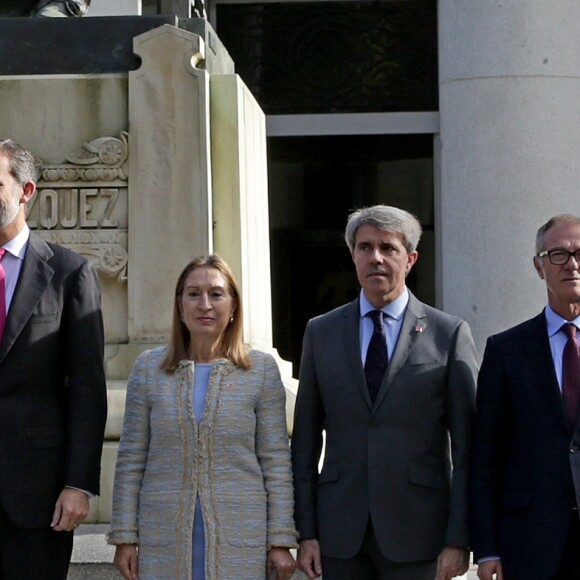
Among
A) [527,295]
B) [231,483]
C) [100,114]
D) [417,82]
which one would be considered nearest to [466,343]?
[231,483]

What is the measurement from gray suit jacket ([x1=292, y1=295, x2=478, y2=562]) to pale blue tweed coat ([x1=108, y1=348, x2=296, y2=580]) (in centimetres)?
13

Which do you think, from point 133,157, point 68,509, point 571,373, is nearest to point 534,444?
point 571,373

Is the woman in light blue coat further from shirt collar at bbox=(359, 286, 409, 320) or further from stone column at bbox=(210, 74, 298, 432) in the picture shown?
stone column at bbox=(210, 74, 298, 432)

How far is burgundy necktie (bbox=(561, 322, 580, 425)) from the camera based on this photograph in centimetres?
453

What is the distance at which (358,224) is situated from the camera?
4727mm

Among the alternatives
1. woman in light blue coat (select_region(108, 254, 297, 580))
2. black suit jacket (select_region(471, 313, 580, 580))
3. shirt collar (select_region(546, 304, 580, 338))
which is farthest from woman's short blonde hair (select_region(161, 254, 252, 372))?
shirt collar (select_region(546, 304, 580, 338))

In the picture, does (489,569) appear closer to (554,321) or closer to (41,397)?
(554,321)

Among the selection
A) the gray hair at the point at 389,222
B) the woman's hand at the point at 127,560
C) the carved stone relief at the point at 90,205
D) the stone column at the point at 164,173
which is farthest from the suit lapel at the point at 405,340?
the carved stone relief at the point at 90,205

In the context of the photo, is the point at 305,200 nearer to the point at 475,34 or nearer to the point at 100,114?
the point at 475,34

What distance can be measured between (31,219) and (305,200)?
22.5ft

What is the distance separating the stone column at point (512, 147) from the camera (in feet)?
34.9

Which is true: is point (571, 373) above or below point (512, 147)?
below

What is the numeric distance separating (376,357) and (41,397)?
3.57 ft

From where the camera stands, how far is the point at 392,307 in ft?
15.6
